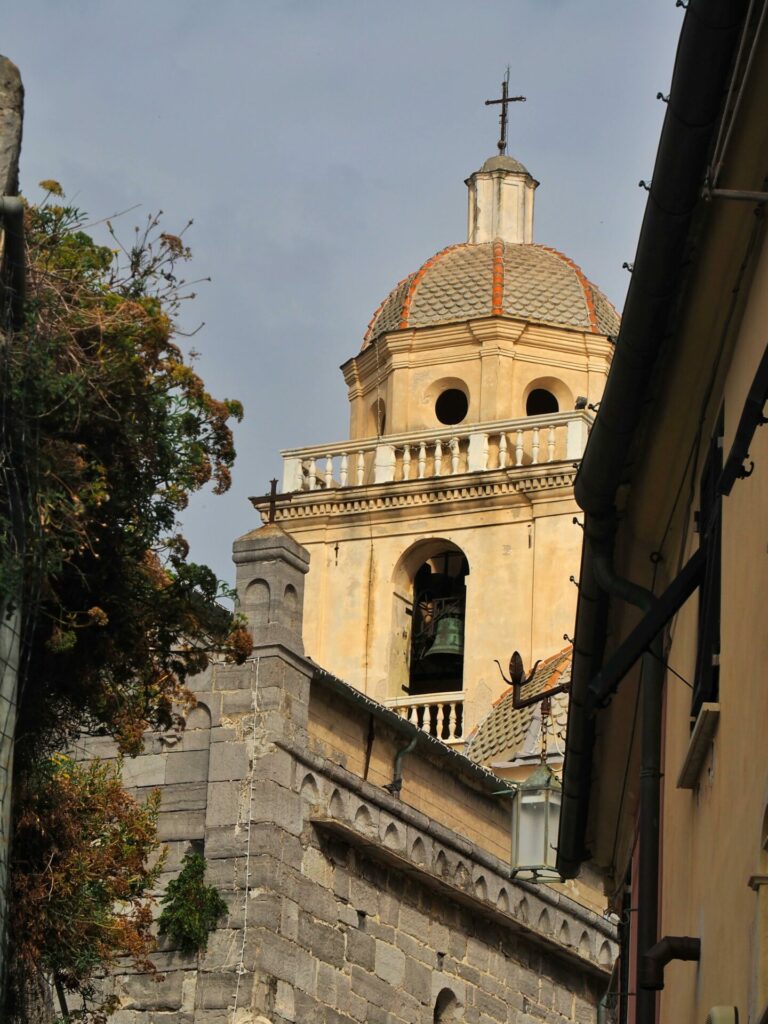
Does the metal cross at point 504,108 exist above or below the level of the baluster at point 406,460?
above

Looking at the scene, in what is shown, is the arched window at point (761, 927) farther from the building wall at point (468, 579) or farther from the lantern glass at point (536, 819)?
the building wall at point (468, 579)

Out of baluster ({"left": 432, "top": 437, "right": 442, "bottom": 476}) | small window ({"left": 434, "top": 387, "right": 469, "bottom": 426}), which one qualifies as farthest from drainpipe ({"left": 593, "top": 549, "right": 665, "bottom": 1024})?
small window ({"left": 434, "top": 387, "right": 469, "bottom": 426})

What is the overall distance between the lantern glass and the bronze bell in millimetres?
27229

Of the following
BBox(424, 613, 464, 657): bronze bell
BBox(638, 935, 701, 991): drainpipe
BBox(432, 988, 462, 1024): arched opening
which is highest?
BBox(424, 613, 464, 657): bronze bell

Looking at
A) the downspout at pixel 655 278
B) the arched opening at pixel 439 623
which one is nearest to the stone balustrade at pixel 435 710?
the arched opening at pixel 439 623

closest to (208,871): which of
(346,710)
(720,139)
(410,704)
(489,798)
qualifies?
(346,710)

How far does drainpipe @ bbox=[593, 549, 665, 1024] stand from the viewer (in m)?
9.81

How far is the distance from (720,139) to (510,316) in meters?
36.3

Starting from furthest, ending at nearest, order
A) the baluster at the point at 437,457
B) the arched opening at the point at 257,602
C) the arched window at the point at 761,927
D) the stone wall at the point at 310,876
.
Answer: the baluster at the point at 437,457 < the arched opening at the point at 257,602 < the stone wall at the point at 310,876 < the arched window at the point at 761,927

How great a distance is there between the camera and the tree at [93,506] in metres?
9.22

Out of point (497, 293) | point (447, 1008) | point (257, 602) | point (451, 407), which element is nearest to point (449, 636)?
point (451, 407)

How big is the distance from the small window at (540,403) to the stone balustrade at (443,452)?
88.1 inches

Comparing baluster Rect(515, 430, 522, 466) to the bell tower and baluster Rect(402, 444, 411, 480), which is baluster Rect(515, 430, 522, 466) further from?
baluster Rect(402, 444, 411, 480)

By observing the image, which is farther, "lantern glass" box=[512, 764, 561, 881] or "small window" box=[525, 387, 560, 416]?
"small window" box=[525, 387, 560, 416]
